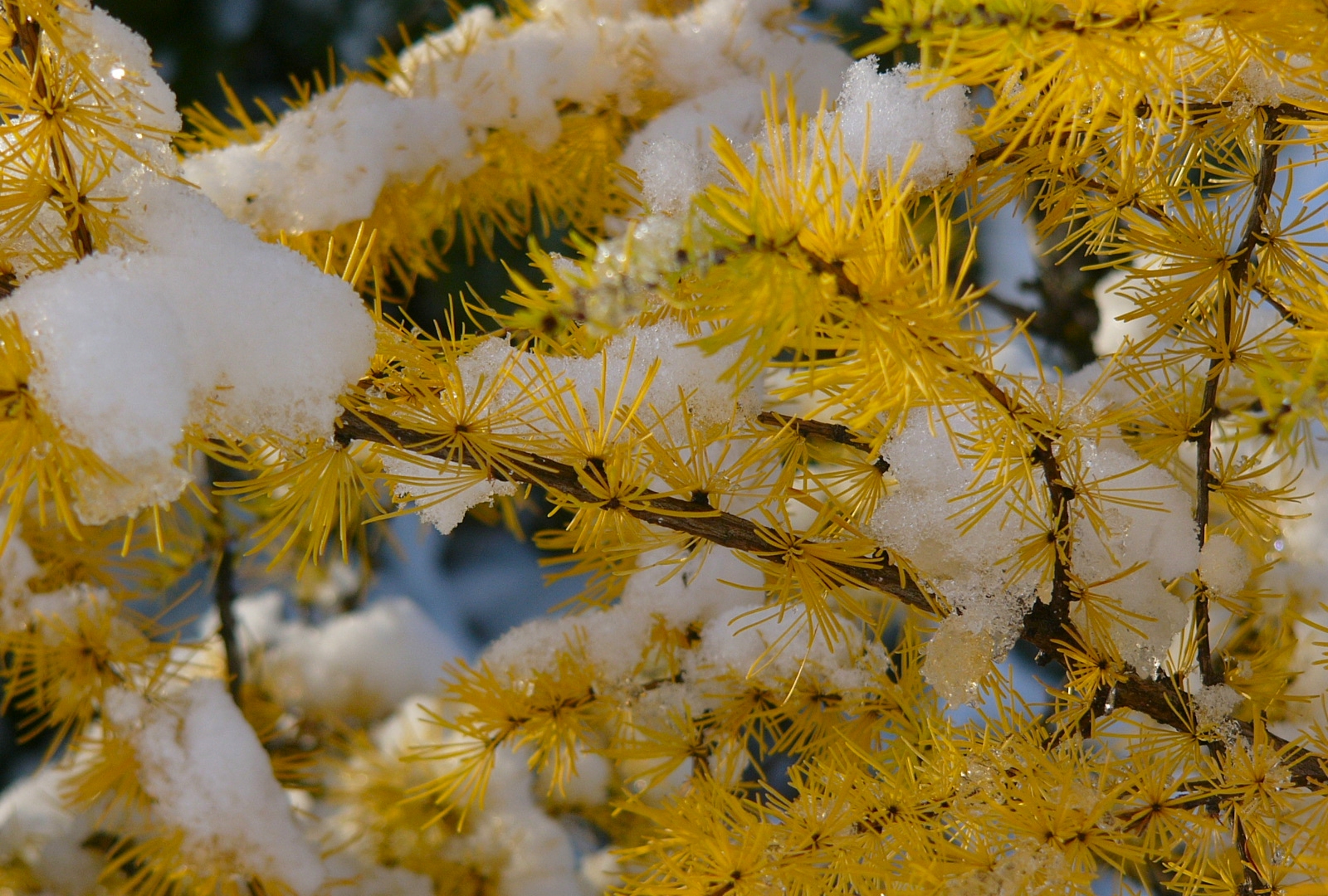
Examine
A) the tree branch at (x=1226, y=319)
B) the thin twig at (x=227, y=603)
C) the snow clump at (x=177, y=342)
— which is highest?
the snow clump at (x=177, y=342)

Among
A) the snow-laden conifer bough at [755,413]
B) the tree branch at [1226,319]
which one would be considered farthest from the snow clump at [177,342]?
the tree branch at [1226,319]

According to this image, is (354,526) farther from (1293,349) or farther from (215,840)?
(1293,349)

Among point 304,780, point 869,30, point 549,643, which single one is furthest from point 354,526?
point 869,30

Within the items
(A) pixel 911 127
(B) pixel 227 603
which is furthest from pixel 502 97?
(B) pixel 227 603

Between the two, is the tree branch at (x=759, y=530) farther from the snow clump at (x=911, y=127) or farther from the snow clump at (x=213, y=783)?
the snow clump at (x=213, y=783)

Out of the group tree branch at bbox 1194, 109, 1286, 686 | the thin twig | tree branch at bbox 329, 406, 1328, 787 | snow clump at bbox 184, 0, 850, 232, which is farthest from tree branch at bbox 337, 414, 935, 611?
the thin twig

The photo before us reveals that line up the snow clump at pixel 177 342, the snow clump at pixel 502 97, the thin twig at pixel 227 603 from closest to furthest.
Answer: the snow clump at pixel 177 342
the snow clump at pixel 502 97
the thin twig at pixel 227 603

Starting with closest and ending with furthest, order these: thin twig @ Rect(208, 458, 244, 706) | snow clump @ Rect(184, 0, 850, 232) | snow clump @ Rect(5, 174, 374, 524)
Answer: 1. snow clump @ Rect(5, 174, 374, 524)
2. snow clump @ Rect(184, 0, 850, 232)
3. thin twig @ Rect(208, 458, 244, 706)

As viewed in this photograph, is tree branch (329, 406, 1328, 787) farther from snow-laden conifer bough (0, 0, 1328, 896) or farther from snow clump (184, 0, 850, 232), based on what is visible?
snow clump (184, 0, 850, 232)
